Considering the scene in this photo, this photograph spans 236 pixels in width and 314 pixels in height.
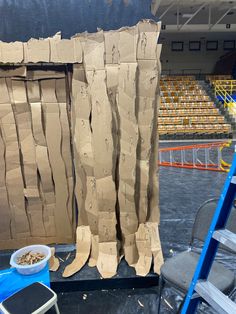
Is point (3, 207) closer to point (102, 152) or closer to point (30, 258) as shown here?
point (30, 258)

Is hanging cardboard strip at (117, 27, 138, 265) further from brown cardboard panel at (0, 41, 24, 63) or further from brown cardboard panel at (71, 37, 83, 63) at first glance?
brown cardboard panel at (0, 41, 24, 63)

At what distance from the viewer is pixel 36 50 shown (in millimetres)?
2436

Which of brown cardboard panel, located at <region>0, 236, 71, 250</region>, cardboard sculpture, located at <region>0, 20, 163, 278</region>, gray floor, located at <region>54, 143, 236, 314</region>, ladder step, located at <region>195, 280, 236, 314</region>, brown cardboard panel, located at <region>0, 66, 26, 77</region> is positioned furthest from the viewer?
brown cardboard panel, located at <region>0, 236, 71, 250</region>

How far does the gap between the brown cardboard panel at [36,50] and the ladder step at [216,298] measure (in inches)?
79.8

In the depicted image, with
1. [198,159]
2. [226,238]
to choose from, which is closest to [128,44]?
[226,238]

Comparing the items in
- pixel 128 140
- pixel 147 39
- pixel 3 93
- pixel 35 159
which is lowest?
pixel 35 159

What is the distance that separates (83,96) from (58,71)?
34 cm

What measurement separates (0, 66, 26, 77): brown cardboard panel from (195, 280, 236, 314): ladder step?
6.89ft

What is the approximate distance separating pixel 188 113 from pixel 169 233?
32.2 feet

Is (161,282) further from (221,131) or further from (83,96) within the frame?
(221,131)

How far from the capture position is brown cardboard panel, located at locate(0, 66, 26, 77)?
2521 millimetres

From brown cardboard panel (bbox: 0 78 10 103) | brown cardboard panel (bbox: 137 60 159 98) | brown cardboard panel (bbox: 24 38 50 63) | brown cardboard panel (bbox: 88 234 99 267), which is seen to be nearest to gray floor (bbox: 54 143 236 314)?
brown cardboard panel (bbox: 88 234 99 267)

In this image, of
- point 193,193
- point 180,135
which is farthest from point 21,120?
point 180,135

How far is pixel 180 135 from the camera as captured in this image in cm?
1088
